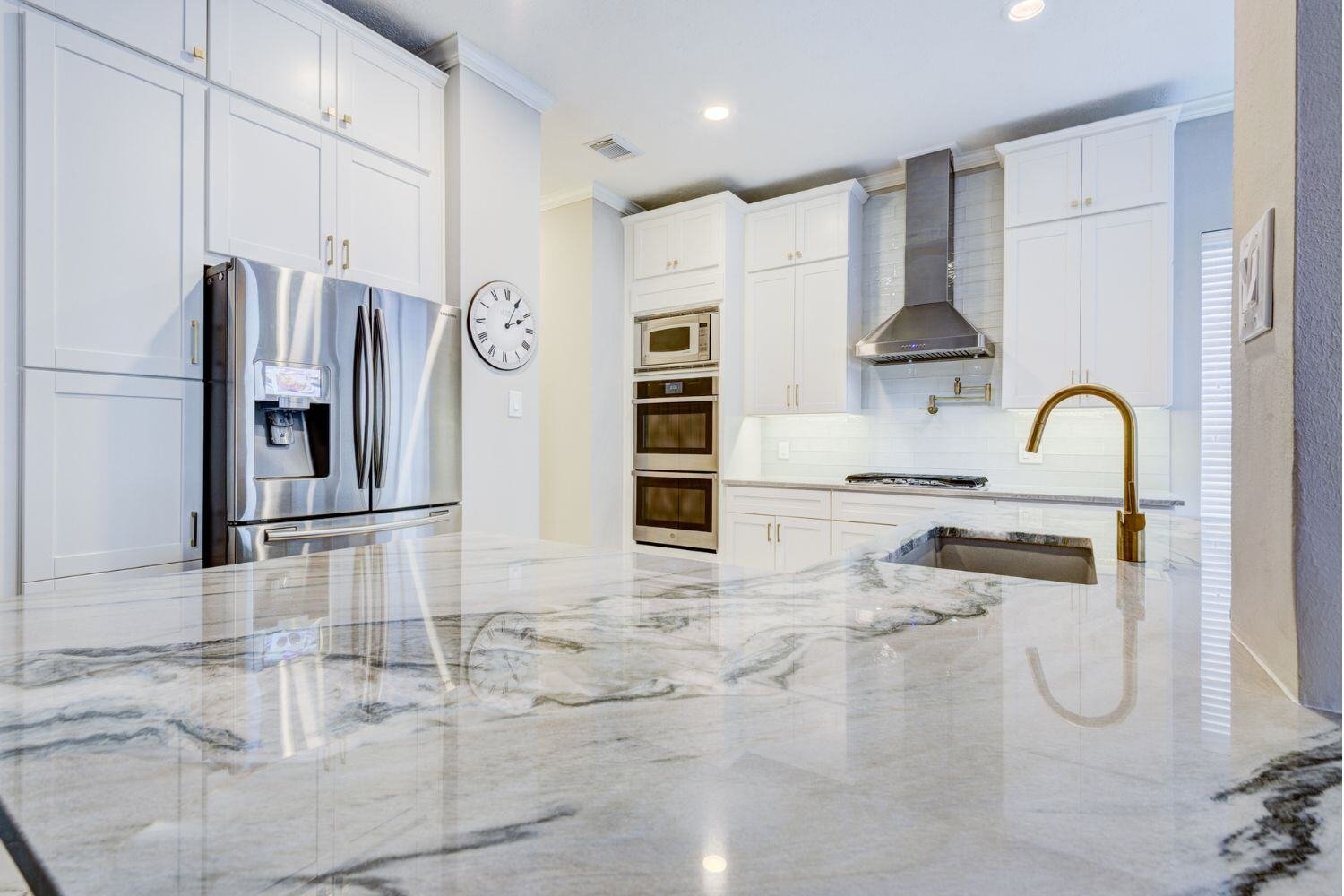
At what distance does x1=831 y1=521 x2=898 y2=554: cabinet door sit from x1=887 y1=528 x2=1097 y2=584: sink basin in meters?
1.81

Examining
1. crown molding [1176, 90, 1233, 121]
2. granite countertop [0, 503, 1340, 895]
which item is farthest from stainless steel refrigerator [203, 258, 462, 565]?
crown molding [1176, 90, 1233, 121]

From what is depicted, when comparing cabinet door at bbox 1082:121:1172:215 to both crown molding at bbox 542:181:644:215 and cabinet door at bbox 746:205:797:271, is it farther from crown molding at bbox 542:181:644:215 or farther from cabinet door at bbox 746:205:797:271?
crown molding at bbox 542:181:644:215

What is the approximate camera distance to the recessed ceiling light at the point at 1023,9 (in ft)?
8.12

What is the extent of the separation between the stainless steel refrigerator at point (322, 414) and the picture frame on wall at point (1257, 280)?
2275mm

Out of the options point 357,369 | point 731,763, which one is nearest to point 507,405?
point 357,369

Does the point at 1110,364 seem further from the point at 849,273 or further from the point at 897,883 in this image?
the point at 897,883

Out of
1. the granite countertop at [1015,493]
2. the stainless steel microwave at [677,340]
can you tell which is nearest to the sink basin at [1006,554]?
the granite countertop at [1015,493]

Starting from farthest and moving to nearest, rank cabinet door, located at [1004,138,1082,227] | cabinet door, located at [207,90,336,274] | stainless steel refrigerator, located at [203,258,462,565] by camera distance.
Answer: cabinet door, located at [1004,138,1082,227]
cabinet door, located at [207,90,336,274]
stainless steel refrigerator, located at [203,258,462,565]

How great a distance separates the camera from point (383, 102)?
2590 mm

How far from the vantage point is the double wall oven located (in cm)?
414

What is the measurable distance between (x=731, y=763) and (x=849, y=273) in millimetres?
3868

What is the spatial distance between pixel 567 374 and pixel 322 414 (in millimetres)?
2166

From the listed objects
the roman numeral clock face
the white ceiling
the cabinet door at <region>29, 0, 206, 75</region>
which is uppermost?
the white ceiling

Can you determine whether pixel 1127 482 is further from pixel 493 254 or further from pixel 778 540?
pixel 778 540
